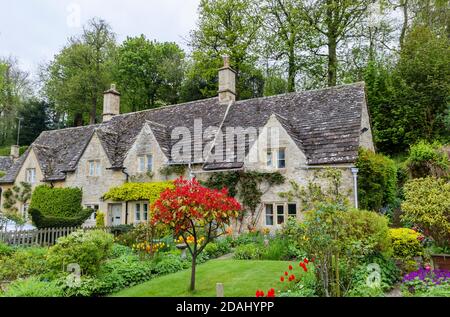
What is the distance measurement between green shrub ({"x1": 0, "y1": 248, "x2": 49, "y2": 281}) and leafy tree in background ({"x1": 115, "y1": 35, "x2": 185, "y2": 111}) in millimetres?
37588

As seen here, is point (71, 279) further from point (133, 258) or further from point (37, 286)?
point (133, 258)

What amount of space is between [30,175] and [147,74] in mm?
26228

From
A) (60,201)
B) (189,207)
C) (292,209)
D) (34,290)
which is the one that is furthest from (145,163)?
(189,207)

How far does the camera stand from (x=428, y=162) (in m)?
21.6

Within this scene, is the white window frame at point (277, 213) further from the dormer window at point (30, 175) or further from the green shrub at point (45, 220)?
the dormer window at point (30, 175)

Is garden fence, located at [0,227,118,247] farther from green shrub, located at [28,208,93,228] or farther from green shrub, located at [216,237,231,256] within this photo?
green shrub, located at [216,237,231,256]

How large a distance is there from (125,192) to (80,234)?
42.1 ft

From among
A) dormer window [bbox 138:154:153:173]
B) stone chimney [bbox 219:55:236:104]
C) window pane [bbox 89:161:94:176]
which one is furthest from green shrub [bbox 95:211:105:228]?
stone chimney [bbox 219:55:236:104]

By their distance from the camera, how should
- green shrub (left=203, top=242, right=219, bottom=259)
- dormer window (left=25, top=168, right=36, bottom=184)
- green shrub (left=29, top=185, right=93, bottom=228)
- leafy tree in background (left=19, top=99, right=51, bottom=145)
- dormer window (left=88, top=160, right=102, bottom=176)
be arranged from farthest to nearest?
leafy tree in background (left=19, top=99, right=51, bottom=145)
dormer window (left=25, top=168, right=36, bottom=184)
green shrub (left=29, top=185, right=93, bottom=228)
dormer window (left=88, top=160, right=102, bottom=176)
green shrub (left=203, top=242, right=219, bottom=259)

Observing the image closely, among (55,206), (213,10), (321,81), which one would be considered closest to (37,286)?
(55,206)

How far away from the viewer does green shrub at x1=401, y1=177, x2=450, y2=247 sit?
440 inches

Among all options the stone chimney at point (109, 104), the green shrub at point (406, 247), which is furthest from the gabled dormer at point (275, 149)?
the stone chimney at point (109, 104)

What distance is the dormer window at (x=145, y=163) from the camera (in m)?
24.0

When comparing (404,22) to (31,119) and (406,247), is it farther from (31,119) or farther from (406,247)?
(31,119)
